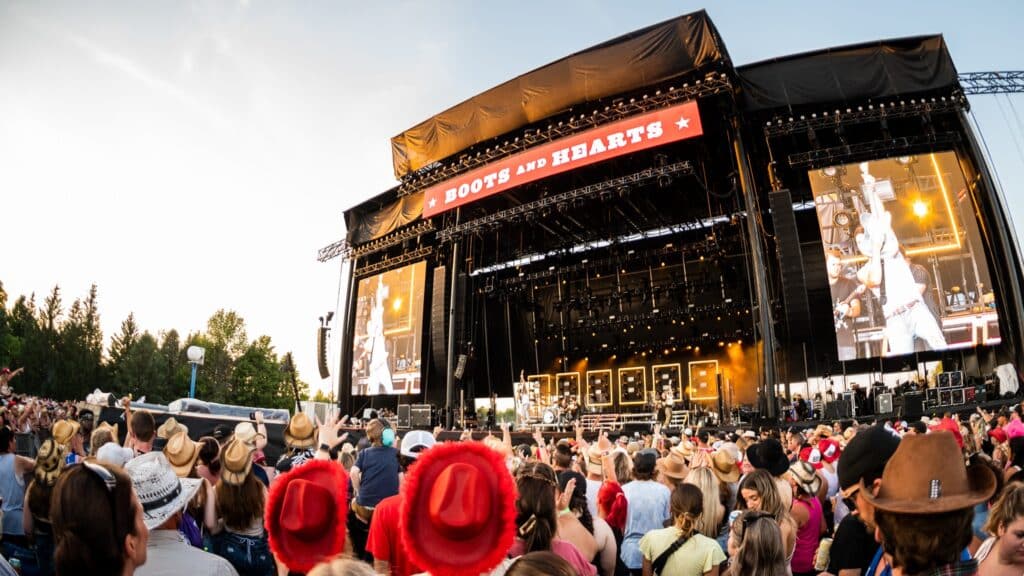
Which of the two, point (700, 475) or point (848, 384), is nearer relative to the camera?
point (700, 475)

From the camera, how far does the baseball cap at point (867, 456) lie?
5.80 feet

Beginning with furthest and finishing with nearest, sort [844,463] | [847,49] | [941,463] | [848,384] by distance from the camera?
[848,384]
[847,49]
[844,463]
[941,463]

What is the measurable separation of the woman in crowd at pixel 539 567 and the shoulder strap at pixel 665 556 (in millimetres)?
1927

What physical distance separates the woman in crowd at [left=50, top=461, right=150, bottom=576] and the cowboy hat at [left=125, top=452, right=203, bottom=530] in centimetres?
56

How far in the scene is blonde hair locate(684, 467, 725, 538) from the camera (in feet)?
10.7

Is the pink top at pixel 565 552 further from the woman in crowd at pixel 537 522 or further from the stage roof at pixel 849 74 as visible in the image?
the stage roof at pixel 849 74

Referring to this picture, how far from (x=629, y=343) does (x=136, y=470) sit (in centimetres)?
2329

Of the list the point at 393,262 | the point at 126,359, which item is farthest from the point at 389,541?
the point at 126,359

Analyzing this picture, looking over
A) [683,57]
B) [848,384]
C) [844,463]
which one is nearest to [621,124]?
[683,57]

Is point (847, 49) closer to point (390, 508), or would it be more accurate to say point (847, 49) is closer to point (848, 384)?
point (848, 384)

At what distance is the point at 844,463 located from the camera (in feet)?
6.02

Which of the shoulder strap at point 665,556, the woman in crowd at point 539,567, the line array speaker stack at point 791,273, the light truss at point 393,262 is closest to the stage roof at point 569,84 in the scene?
the light truss at point 393,262

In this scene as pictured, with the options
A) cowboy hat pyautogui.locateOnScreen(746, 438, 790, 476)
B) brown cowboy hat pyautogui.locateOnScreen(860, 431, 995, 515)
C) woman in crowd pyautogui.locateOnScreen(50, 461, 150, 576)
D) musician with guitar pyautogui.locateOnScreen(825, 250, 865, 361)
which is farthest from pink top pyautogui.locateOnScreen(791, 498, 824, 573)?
musician with guitar pyautogui.locateOnScreen(825, 250, 865, 361)

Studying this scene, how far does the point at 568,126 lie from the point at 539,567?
1754 centimetres
